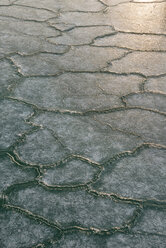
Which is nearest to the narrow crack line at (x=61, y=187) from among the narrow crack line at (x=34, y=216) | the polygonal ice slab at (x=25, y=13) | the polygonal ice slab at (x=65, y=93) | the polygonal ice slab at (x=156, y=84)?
the narrow crack line at (x=34, y=216)

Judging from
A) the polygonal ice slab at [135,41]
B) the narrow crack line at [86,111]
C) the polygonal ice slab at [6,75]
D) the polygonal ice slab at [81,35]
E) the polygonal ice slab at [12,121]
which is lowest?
the polygonal ice slab at [12,121]

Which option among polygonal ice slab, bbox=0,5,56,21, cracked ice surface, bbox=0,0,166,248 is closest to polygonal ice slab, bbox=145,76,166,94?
cracked ice surface, bbox=0,0,166,248

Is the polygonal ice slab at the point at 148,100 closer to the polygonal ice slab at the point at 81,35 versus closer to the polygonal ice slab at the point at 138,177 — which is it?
the polygonal ice slab at the point at 138,177

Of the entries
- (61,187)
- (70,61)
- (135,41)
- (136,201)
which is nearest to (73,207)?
(61,187)

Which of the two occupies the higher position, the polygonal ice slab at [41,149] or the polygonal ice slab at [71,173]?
the polygonal ice slab at [71,173]

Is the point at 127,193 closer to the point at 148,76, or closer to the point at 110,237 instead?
the point at 110,237

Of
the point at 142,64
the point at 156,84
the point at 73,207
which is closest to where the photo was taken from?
the point at 73,207

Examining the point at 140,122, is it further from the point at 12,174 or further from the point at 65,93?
the point at 12,174
